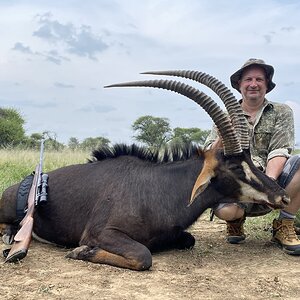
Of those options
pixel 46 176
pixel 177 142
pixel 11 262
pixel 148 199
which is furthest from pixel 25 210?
pixel 177 142

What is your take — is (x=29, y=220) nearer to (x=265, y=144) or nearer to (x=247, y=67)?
(x=265, y=144)

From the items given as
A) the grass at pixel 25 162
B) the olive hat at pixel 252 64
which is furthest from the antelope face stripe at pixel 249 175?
the grass at pixel 25 162

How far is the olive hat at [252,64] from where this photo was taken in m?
6.93

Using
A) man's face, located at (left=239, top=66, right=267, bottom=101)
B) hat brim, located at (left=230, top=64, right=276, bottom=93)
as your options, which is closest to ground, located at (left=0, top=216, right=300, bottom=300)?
man's face, located at (left=239, top=66, right=267, bottom=101)

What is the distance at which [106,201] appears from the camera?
19.5ft

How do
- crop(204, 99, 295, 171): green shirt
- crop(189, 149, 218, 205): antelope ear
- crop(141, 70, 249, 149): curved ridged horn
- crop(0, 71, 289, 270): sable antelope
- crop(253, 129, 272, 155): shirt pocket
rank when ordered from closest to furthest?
crop(0, 71, 289, 270): sable antelope
crop(189, 149, 218, 205): antelope ear
crop(141, 70, 249, 149): curved ridged horn
crop(204, 99, 295, 171): green shirt
crop(253, 129, 272, 155): shirt pocket

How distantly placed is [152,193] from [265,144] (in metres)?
1.85

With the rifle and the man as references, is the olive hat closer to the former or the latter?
the man

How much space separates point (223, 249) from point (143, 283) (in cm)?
205

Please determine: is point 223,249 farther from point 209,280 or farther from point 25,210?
point 25,210

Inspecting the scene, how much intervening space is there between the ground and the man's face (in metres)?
1.96

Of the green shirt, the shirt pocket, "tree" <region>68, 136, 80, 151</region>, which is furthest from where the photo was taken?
"tree" <region>68, 136, 80, 151</region>

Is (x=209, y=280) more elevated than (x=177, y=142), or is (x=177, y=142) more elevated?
(x=177, y=142)

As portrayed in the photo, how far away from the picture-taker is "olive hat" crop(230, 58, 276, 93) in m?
6.93
